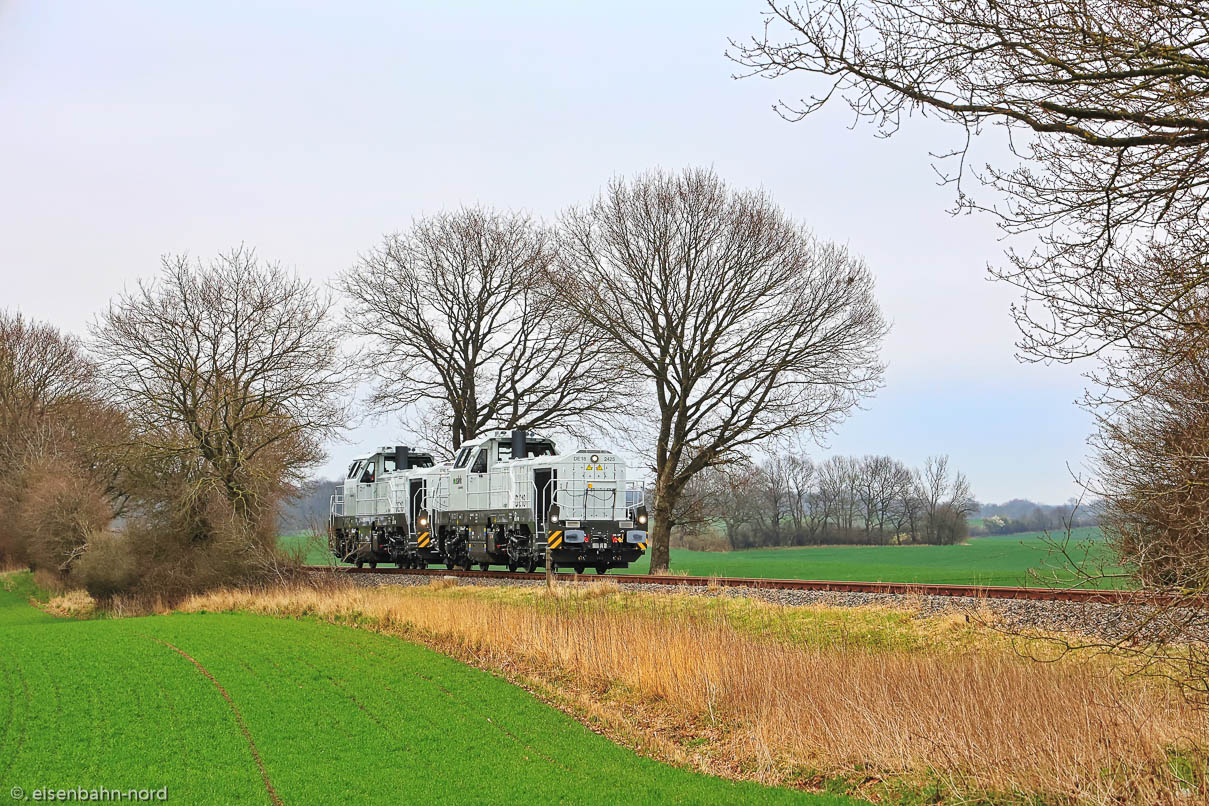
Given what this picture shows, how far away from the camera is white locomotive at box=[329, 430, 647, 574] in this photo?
2872 cm

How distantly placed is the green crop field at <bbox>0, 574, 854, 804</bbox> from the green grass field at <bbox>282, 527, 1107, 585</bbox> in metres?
3.32

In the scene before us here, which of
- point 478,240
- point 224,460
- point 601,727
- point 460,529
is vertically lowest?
point 601,727

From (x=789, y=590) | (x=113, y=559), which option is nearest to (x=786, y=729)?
(x=789, y=590)

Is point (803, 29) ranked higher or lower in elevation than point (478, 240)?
lower

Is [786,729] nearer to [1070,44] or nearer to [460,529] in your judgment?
[1070,44]

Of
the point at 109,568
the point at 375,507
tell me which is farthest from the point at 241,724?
the point at 375,507

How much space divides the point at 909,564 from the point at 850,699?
48.6 m

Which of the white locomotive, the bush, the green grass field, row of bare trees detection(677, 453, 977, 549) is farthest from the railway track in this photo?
row of bare trees detection(677, 453, 977, 549)

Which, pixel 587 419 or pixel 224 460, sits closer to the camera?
pixel 224 460

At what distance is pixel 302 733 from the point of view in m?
11.8

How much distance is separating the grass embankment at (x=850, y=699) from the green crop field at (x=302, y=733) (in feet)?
2.71

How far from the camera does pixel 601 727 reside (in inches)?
489

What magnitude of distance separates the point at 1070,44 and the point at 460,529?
2790cm

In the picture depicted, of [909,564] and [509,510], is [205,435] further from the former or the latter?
[909,564]
